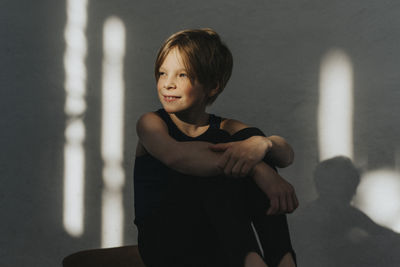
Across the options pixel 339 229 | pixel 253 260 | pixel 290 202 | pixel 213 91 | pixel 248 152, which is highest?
pixel 213 91

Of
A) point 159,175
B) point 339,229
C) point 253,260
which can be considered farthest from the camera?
point 339,229

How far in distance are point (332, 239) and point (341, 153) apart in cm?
34

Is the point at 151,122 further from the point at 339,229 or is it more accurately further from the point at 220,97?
the point at 339,229

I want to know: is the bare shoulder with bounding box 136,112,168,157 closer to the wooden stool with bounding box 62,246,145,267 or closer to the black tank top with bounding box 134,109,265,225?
the black tank top with bounding box 134,109,265,225

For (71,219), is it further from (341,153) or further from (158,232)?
(341,153)

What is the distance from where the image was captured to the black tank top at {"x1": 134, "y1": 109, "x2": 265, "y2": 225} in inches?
40.9

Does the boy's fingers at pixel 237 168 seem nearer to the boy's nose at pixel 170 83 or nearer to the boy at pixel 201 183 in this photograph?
the boy at pixel 201 183

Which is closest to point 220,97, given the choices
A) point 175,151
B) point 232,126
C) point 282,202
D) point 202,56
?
point 232,126

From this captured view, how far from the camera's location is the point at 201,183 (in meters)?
0.99

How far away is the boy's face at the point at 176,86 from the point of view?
113 cm

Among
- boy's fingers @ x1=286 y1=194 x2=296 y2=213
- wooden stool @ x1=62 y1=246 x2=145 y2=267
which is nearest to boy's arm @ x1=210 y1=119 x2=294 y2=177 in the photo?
boy's fingers @ x1=286 y1=194 x2=296 y2=213

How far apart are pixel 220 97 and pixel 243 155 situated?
786 mm

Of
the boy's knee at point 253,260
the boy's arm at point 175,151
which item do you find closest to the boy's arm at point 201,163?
the boy's arm at point 175,151

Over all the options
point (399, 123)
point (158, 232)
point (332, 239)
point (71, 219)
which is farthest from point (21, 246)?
point (399, 123)
